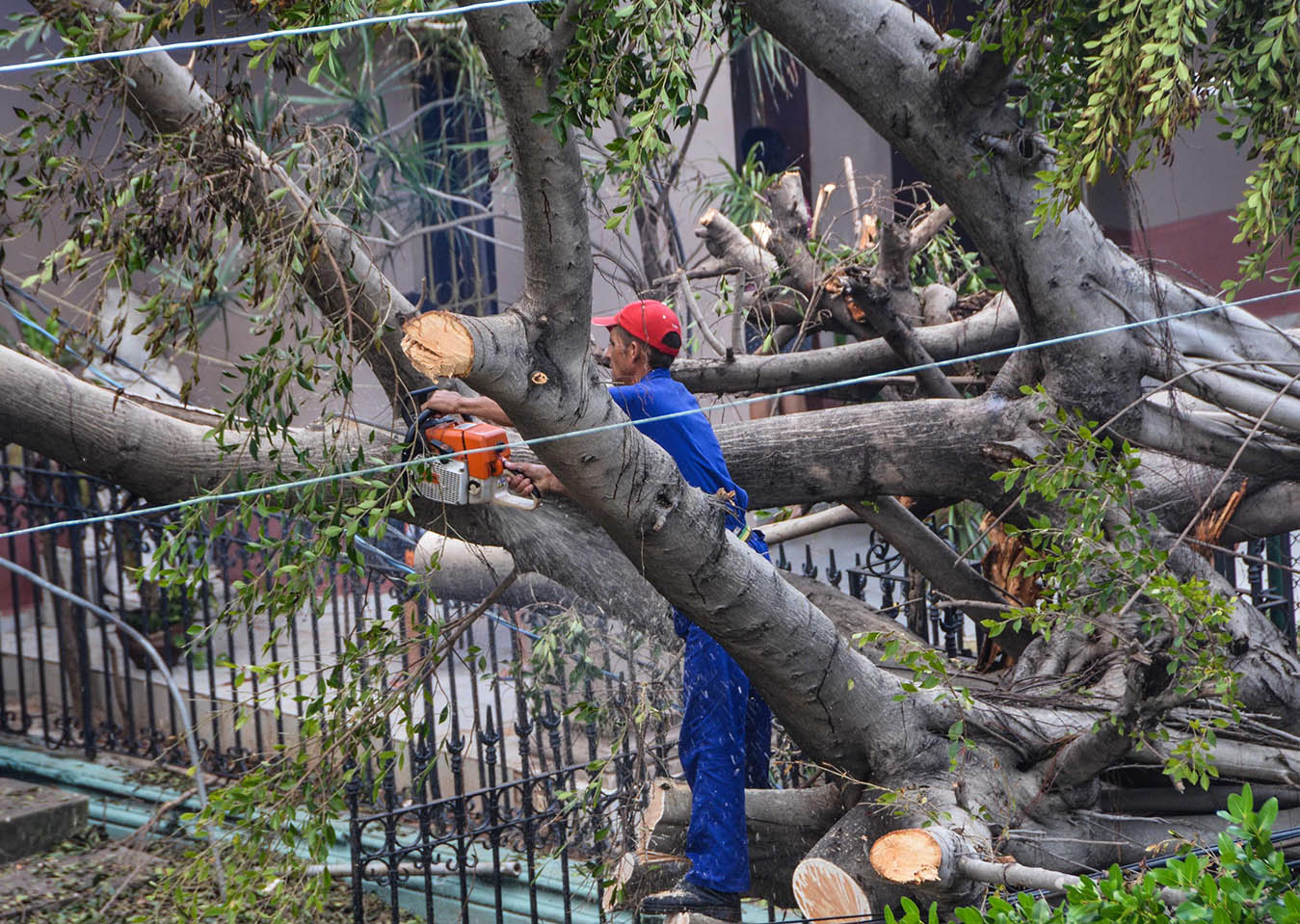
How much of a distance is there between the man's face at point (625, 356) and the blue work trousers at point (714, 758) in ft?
2.37

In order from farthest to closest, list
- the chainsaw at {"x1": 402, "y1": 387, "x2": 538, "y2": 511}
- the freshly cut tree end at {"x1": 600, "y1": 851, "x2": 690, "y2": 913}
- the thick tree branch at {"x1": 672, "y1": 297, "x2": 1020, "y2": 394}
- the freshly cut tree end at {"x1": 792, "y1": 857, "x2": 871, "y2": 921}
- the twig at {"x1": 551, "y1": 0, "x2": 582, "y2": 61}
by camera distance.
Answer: the thick tree branch at {"x1": 672, "y1": 297, "x2": 1020, "y2": 394} → the freshly cut tree end at {"x1": 600, "y1": 851, "x2": 690, "y2": 913} → the freshly cut tree end at {"x1": 792, "y1": 857, "x2": 871, "y2": 921} → the chainsaw at {"x1": 402, "y1": 387, "x2": 538, "y2": 511} → the twig at {"x1": 551, "y1": 0, "x2": 582, "y2": 61}

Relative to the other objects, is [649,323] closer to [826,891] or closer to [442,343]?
[442,343]

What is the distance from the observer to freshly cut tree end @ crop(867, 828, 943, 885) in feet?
11.6

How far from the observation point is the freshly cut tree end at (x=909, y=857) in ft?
11.6

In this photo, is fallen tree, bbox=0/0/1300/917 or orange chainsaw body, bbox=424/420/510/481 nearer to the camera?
fallen tree, bbox=0/0/1300/917

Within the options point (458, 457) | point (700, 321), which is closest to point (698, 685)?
point (458, 457)

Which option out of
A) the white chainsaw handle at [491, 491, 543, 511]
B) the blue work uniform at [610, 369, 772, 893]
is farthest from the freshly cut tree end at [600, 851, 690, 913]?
the white chainsaw handle at [491, 491, 543, 511]

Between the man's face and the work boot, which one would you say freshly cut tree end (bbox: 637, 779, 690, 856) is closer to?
the work boot

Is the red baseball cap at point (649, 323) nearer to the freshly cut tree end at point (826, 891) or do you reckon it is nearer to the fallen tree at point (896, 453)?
the fallen tree at point (896, 453)

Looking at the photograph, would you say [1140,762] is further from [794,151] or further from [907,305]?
[794,151]

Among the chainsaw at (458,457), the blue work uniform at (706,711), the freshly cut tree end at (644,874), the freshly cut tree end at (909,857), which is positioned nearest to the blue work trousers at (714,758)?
the blue work uniform at (706,711)

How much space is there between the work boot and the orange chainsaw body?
151 cm

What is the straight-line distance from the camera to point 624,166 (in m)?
3.28

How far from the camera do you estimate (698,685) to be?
169 inches
